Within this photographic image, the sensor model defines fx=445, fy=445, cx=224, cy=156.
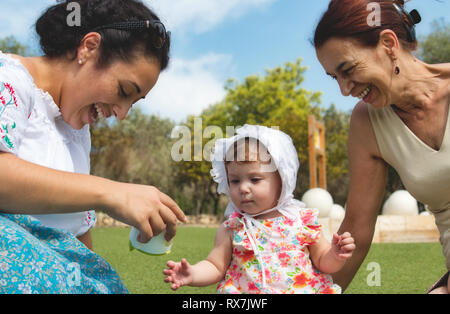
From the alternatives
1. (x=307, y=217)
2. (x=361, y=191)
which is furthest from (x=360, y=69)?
(x=307, y=217)

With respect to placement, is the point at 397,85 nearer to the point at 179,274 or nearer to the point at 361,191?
the point at 361,191

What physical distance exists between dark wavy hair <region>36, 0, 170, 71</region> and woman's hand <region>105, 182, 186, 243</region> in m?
0.73

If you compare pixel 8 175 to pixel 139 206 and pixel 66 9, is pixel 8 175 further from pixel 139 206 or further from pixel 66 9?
pixel 66 9

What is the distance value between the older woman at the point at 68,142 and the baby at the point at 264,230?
31.8 inches

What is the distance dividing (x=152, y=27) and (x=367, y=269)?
452 cm

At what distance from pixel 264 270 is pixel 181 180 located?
22635 mm

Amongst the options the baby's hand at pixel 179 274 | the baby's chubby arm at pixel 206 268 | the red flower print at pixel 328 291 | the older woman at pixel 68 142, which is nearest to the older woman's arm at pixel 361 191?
the red flower print at pixel 328 291

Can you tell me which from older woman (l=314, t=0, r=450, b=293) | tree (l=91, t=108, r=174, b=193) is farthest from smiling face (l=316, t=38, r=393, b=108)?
tree (l=91, t=108, r=174, b=193)

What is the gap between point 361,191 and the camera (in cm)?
283

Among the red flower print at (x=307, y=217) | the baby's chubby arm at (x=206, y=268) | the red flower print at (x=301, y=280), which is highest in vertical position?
the red flower print at (x=307, y=217)

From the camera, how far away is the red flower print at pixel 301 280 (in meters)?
2.61

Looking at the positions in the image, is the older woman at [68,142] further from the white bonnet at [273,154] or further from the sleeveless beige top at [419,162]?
the sleeveless beige top at [419,162]

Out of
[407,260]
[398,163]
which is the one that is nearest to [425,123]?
[398,163]

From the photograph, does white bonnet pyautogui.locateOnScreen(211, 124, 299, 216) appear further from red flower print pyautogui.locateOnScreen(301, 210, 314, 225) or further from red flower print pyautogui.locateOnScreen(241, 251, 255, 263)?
red flower print pyautogui.locateOnScreen(241, 251, 255, 263)
